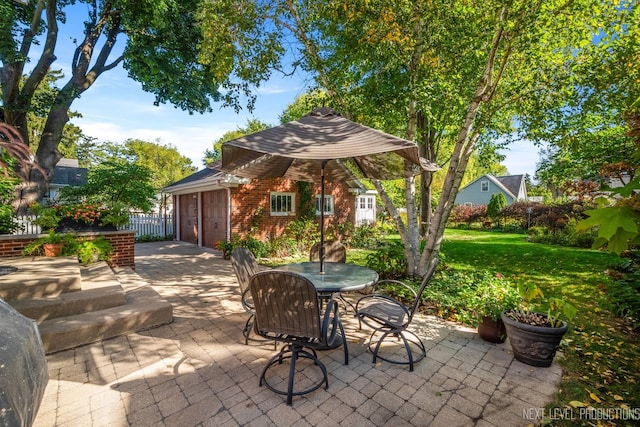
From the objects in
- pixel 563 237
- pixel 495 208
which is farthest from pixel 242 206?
pixel 495 208

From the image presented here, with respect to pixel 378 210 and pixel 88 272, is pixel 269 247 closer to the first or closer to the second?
pixel 88 272

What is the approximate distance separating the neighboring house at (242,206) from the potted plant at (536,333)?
7947 millimetres

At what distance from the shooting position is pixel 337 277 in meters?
3.46

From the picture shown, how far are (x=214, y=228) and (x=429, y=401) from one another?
31.2 ft

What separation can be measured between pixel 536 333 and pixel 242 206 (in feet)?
27.6

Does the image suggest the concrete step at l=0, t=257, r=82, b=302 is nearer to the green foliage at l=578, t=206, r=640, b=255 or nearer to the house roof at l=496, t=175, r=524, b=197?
the green foliage at l=578, t=206, r=640, b=255

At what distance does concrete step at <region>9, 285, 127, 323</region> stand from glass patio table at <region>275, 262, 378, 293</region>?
2599mm

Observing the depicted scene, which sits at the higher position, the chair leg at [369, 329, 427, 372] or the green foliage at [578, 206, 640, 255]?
the green foliage at [578, 206, 640, 255]

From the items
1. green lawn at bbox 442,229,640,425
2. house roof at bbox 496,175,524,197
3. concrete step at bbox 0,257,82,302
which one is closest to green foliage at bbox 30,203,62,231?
concrete step at bbox 0,257,82,302

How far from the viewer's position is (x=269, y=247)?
971 centimetres

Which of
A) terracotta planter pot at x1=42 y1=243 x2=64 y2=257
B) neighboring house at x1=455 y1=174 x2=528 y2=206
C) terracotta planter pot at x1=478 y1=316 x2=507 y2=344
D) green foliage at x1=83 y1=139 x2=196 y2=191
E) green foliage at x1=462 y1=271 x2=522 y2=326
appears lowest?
terracotta planter pot at x1=478 y1=316 x2=507 y2=344

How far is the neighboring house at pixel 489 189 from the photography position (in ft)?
91.7

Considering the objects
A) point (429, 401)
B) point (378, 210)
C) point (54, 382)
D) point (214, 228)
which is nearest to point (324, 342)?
point (429, 401)

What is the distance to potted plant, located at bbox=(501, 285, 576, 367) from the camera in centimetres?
293
